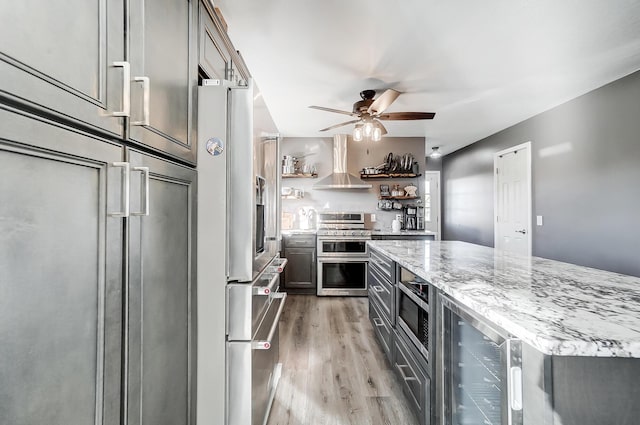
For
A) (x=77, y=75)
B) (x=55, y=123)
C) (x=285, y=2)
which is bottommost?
(x=55, y=123)

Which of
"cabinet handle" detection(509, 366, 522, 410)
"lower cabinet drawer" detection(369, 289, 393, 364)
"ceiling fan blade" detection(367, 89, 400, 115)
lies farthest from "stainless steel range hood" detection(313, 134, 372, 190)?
"cabinet handle" detection(509, 366, 522, 410)

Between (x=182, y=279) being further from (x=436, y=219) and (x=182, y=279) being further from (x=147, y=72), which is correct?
(x=436, y=219)

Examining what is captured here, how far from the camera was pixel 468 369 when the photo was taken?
3.95 ft

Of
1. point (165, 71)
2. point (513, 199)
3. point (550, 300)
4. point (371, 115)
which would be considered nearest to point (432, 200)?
point (513, 199)

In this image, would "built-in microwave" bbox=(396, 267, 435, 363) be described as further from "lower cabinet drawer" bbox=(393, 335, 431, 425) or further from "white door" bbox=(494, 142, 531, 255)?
"white door" bbox=(494, 142, 531, 255)

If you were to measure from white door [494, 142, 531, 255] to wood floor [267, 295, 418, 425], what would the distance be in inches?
115

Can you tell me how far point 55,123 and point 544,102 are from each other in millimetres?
4644

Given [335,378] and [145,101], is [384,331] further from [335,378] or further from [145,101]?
[145,101]

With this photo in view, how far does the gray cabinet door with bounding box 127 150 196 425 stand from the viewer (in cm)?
80

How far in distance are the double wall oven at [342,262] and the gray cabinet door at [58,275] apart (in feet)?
11.7

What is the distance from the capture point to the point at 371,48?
7.66ft

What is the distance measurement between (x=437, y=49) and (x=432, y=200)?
17.2 ft

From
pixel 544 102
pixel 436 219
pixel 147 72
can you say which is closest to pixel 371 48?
pixel 147 72

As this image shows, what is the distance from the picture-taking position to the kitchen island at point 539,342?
0.68 meters
